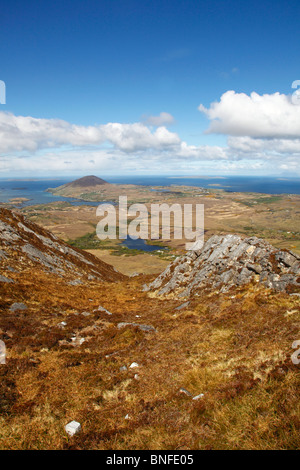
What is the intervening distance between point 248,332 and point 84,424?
32.8 ft

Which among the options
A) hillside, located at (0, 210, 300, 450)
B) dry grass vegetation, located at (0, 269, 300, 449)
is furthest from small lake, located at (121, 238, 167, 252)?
dry grass vegetation, located at (0, 269, 300, 449)

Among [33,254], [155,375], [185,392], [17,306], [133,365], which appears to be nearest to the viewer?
[185,392]

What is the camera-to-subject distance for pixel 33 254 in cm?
3659

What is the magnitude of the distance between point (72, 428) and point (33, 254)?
33.5 metres

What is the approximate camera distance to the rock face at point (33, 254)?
104 ft

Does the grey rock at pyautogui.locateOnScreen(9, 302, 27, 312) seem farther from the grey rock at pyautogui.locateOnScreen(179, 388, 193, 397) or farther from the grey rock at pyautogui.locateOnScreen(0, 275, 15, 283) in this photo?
the grey rock at pyautogui.locateOnScreen(179, 388, 193, 397)

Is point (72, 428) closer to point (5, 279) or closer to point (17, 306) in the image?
point (17, 306)

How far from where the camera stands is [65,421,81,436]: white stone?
7.44m

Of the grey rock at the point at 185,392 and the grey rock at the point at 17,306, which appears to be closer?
the grey rock at the point at 185,392

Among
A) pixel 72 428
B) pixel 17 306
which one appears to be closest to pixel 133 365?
pixel 72 428

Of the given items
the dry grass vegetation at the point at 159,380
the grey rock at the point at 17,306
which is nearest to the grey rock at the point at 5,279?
the grey rock at the point at 17,306

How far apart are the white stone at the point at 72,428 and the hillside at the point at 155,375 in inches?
9.9

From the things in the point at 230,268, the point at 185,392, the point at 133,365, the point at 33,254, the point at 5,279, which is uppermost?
the point at 230,268

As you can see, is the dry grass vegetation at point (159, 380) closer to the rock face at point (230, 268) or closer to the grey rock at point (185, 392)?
the grey rock at point (185, 392)
